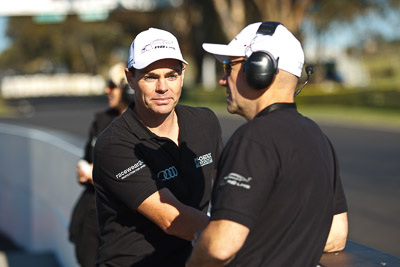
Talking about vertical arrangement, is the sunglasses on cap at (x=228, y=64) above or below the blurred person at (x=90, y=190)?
above

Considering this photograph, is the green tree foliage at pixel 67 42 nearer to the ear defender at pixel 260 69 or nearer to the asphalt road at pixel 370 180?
the asphalt road at pixel 370 180

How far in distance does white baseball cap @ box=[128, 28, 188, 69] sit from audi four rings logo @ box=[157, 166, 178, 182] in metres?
0.46

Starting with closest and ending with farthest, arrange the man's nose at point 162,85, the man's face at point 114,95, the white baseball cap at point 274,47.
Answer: the white baseball cap at point 274,47
the man's nose at point 162,85
the man's face at point 114,95

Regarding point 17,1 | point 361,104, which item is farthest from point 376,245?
point 17,1

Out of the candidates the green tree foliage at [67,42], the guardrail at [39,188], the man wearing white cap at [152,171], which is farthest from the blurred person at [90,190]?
the green tree foliage at [67,42]

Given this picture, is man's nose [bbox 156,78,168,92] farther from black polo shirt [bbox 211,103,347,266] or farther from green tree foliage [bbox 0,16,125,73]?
green tree foliage [bbox 0,16,125,73]

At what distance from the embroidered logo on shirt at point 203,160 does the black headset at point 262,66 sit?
2.97 ft

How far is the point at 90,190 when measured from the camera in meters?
5.27

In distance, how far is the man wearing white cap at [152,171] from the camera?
121 inches

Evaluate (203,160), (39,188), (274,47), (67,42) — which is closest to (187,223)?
(203,160)

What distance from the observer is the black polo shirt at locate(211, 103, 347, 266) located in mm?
2305

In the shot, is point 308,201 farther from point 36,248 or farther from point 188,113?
point 36,248

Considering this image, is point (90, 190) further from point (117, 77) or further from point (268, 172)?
point (268, 172)

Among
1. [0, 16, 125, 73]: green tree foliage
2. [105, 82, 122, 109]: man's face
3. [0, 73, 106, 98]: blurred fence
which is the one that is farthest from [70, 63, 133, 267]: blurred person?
[0, 16, 125, 73]: green tree foliage
